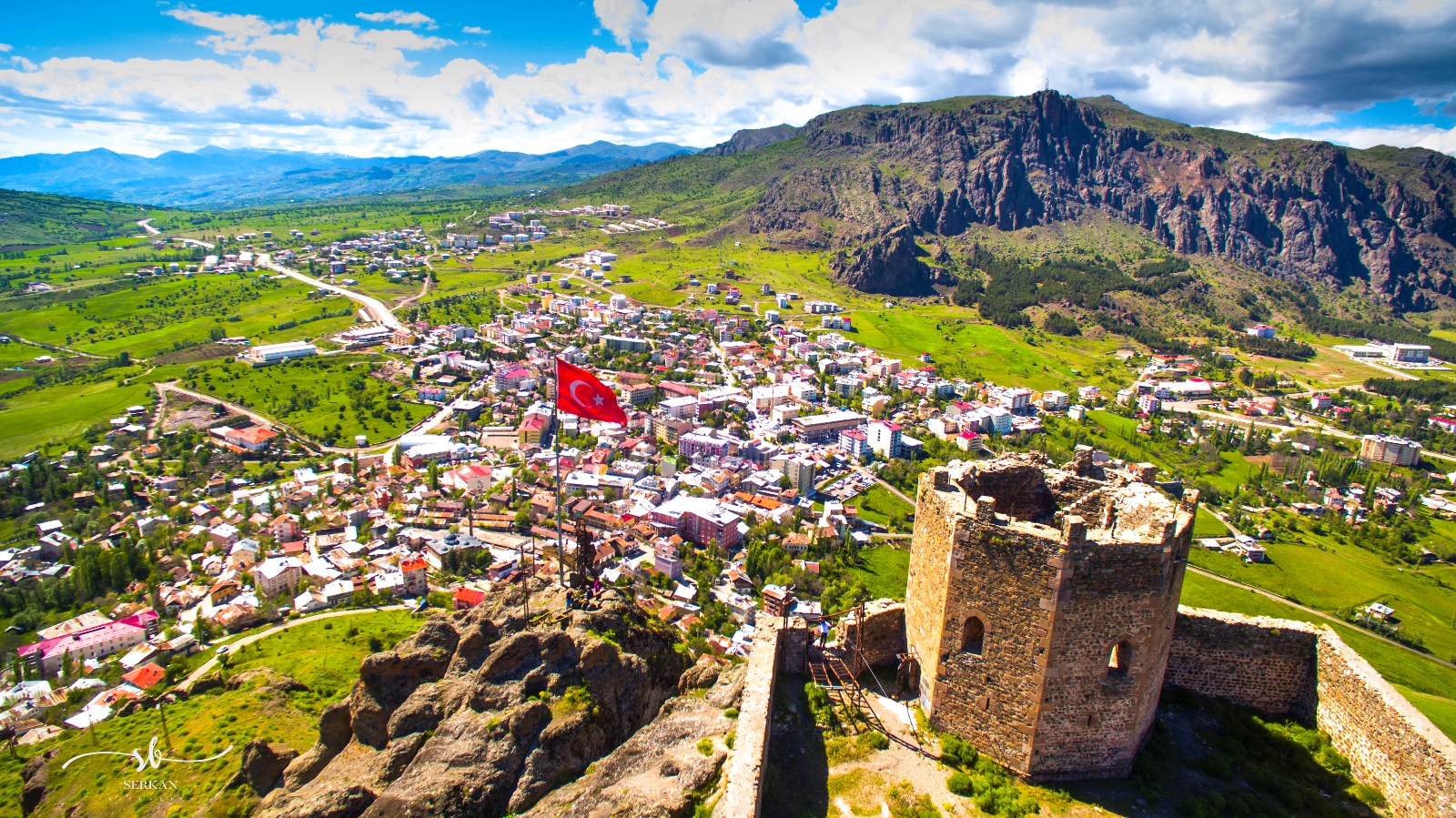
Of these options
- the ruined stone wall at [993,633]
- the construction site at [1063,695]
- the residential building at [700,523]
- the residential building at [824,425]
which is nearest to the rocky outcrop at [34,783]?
the construction site at [1063,695]

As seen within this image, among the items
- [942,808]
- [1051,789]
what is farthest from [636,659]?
[1051,789]

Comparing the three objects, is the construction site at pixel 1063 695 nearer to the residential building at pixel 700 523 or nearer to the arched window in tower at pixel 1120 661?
the arched window in tower at pixel 1120 661

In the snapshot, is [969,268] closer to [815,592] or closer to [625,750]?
[815,592]

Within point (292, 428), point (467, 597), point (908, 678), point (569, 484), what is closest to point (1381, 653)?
point (908, 678)

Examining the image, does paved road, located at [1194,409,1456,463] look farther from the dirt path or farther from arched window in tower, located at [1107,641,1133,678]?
the dirt path

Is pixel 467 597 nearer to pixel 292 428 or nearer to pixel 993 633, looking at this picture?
pixel 993 633

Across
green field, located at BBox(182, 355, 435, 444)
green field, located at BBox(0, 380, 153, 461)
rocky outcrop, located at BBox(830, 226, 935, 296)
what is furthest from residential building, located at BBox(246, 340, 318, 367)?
rocky outcrop, located at BBox(830, 226, 935, 296)
